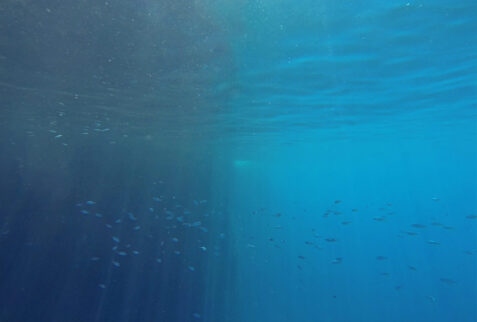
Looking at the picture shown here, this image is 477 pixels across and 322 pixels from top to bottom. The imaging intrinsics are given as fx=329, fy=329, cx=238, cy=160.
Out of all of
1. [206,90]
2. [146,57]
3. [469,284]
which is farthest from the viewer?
[469,284]

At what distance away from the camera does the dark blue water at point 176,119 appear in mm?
9180

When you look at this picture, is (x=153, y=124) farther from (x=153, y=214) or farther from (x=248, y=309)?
(x=248, y=309)

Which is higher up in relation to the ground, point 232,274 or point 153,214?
point 153,214

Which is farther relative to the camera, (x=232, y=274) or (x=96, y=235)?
(x=232, y=274)

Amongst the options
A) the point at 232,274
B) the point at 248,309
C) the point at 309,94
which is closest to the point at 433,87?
the point at 309,94

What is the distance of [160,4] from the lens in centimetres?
797

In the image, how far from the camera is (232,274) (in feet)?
85.6

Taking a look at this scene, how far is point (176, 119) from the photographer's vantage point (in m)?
21.5

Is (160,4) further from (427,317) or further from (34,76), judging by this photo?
(427,317)

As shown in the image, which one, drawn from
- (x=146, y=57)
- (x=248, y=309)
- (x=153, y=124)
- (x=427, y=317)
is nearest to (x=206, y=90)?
(x=146, y=57)

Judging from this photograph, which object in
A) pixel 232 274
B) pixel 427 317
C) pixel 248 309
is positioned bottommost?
pixel 427 317

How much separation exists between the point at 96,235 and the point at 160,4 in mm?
16456

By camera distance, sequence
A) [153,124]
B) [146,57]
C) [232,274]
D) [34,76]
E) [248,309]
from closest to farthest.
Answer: [146,57] → [34,76] → [153,124] → [232,274] → [248,309]

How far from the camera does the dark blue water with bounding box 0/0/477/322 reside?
9180mm
